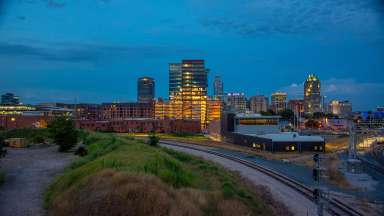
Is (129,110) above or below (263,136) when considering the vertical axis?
above

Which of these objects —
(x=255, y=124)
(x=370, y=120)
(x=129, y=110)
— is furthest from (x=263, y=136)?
(x=129, y=110)

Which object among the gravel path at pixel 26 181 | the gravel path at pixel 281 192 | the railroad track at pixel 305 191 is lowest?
the gravel path at pixel 281 192

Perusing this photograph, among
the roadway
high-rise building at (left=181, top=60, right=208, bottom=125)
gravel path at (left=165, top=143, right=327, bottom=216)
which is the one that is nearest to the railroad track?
the roadway

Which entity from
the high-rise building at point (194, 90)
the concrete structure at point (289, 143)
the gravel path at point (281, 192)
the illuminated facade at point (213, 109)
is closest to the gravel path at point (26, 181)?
the gravel path at point (281, 192)

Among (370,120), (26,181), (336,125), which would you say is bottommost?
(26,181)

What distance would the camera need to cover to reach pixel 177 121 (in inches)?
4171

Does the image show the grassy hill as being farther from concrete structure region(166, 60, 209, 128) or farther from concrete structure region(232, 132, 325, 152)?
concrete structure region(166, 60, 209, 128)

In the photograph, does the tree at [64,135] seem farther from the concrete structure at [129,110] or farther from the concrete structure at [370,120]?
the concrete structure at [129,110]

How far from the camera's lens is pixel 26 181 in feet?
101

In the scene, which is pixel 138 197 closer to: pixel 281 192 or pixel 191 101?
pixel 281 192

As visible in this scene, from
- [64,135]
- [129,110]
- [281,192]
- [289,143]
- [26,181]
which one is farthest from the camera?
[129,110]

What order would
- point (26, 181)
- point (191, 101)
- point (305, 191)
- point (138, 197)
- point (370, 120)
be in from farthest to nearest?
1. point (191, 101)
2. point (370, 120)
3. point (26, 181)
4. point (305, 191)
5. point (138, 197)

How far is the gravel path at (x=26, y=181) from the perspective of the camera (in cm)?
2186

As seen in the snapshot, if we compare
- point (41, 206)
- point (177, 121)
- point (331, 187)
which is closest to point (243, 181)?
point (331, 187)
